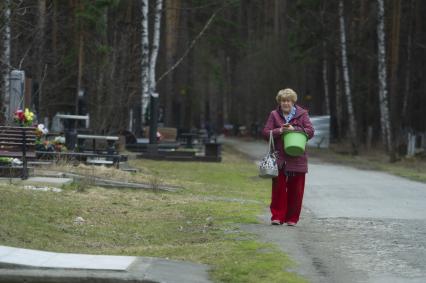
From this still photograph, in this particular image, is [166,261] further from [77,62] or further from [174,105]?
[174,105]

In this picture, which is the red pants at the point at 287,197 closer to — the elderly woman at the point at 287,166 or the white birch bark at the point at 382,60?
the elderly woman at the point at 287,166

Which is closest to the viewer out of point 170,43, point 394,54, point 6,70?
point 6,70

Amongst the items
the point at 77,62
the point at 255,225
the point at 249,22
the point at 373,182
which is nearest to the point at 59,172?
the point at 255,225

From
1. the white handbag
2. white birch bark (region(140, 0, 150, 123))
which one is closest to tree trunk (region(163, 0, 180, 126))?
white birch bark (region(140, 0, 150, 123))

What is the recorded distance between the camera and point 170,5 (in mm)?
44844

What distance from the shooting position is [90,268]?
809 centimetres

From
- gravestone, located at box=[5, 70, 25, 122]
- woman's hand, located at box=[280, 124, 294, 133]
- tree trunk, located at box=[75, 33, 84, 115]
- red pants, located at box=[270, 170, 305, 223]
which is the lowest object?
red pants, located at box=[270, 170, 305, 223]

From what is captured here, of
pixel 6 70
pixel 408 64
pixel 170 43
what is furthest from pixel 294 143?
pixel 408 64

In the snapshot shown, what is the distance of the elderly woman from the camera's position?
1173 cm

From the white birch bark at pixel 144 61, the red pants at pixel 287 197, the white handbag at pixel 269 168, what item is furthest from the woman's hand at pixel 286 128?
the white birch bark at pixel 144 61

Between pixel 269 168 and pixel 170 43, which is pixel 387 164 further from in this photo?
pixel 269 168

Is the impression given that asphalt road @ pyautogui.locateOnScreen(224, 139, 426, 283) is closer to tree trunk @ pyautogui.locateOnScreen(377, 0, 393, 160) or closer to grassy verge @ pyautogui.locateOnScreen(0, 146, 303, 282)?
grassy verge @ pyautogui.locateOnScreen(0, 146, 303, 282)

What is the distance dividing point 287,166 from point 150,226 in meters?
2.07

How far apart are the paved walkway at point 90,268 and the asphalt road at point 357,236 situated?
1204 millimetres
